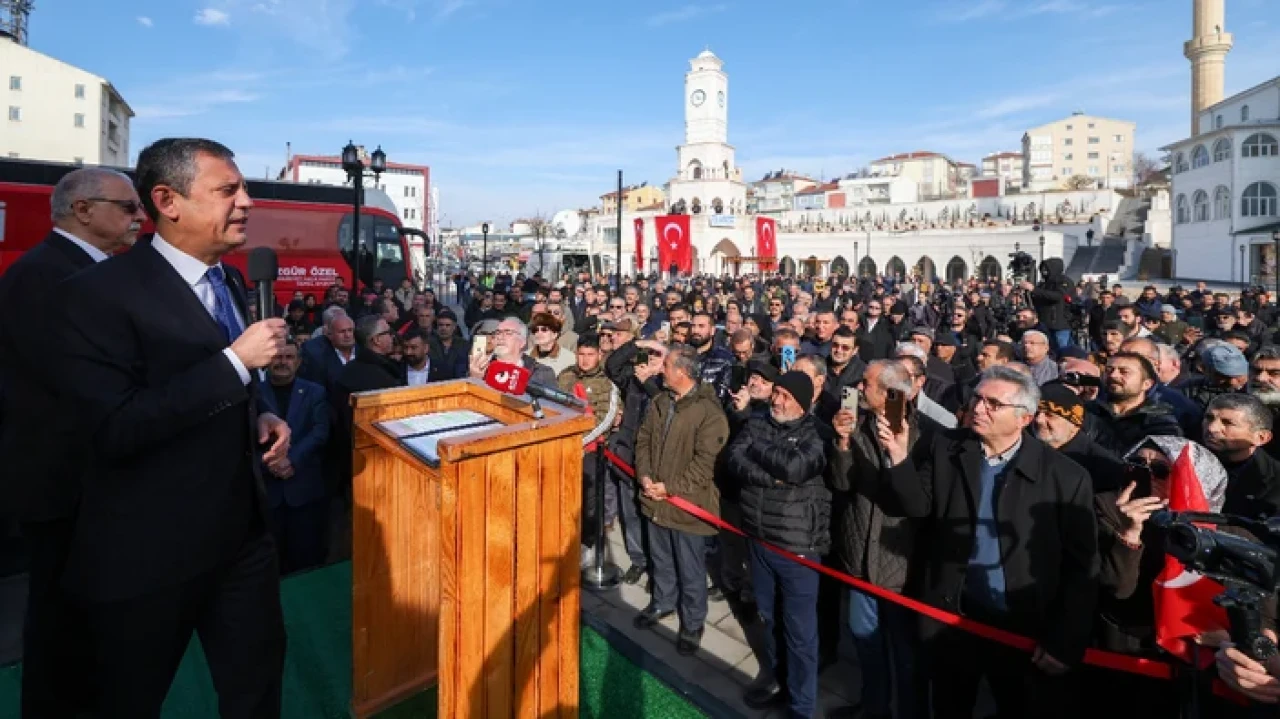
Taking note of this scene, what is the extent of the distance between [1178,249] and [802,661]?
5908cm

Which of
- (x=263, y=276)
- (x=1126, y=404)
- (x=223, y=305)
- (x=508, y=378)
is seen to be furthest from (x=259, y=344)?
(x=1126, y=404)

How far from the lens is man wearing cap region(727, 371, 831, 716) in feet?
12.7

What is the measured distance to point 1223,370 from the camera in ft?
18.4

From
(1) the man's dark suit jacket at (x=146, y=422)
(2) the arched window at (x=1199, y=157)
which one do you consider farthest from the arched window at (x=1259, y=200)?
(1) the man's dark suit jacket at (x=146, y=422)

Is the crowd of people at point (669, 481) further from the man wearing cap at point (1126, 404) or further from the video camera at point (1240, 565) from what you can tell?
the video camera at point (1240, 565)

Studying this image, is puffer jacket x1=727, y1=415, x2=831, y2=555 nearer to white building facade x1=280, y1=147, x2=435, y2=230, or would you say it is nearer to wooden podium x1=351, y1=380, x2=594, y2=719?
wooden podium x1=351, y1=380, x2=594, y2=719

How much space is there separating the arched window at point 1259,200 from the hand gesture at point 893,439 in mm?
54662

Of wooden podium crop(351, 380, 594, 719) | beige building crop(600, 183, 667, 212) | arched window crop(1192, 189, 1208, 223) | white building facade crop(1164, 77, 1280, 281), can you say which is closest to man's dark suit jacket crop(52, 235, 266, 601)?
wooden podium crop(351, 380, 594, 719)

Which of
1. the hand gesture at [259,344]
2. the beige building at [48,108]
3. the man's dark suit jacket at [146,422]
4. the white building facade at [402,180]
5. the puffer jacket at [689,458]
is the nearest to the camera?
the man's dark suit jacket at [146,422]

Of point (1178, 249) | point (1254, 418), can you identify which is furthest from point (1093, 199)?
point (1254, 418)

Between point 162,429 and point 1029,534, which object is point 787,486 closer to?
point 1029,534

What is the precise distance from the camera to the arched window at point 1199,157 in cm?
4862

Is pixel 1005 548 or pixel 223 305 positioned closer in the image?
pixel 223 305

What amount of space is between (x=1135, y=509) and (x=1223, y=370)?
12.6 ft
